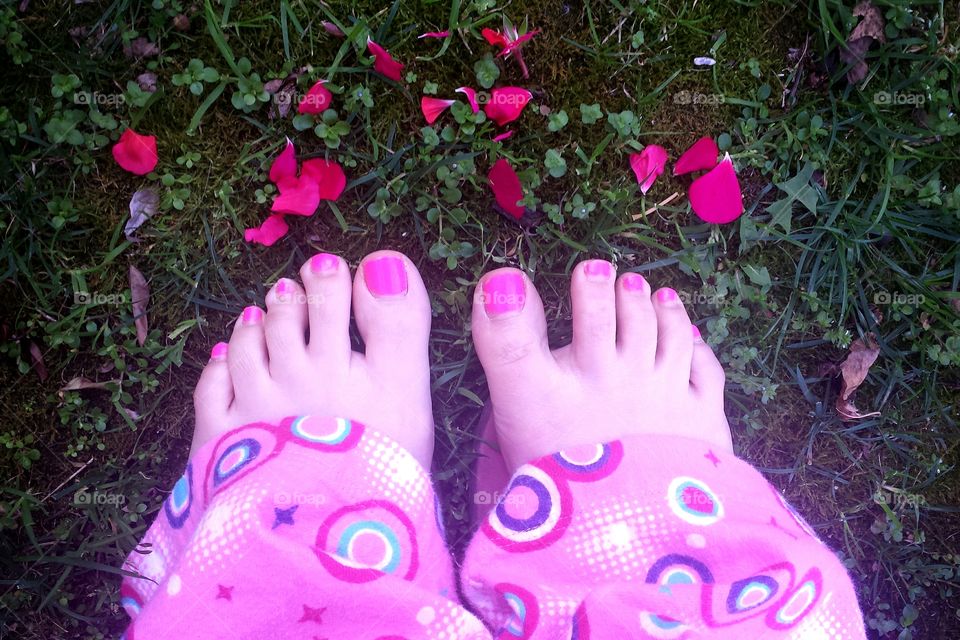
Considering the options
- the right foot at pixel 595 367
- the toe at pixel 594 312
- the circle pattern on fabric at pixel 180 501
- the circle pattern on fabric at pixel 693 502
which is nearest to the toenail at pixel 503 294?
the right foot at pixel 595 367

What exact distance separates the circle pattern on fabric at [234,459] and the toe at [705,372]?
1.31 m

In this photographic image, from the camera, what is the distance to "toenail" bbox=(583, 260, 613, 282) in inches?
84.2

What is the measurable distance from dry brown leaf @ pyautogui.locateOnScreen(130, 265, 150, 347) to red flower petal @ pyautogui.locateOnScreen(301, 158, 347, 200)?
1.93ft

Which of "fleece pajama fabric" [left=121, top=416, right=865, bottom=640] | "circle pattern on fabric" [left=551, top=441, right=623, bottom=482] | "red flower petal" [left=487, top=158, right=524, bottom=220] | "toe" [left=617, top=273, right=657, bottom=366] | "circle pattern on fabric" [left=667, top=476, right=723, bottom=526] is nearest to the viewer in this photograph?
"fleece pajama fabric" [left=121, top=416, right=865, bottom=640]

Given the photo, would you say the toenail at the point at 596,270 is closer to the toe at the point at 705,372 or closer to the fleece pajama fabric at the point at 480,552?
the toe at the point at 705,372

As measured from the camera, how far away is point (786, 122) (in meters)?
2.21

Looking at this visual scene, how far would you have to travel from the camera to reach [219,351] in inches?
87.4

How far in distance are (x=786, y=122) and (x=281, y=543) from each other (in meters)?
1.88

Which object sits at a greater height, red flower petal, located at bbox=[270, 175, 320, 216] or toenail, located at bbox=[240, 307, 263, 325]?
red flower petal, located at bbox=[270, 175, 320, 216]

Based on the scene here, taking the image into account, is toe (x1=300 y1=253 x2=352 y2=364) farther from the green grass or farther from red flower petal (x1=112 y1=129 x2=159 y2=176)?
red flower petal (x1=112 y1=129 x2=159 y2=176)

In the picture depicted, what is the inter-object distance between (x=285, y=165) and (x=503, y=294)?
73 cm

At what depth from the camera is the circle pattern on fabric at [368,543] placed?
177cm

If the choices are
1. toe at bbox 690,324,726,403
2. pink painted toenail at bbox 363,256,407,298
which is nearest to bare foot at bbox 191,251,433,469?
pink painted toenail at bbox 363,256,407,298

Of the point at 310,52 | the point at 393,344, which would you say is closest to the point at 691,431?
the point at 393,344
